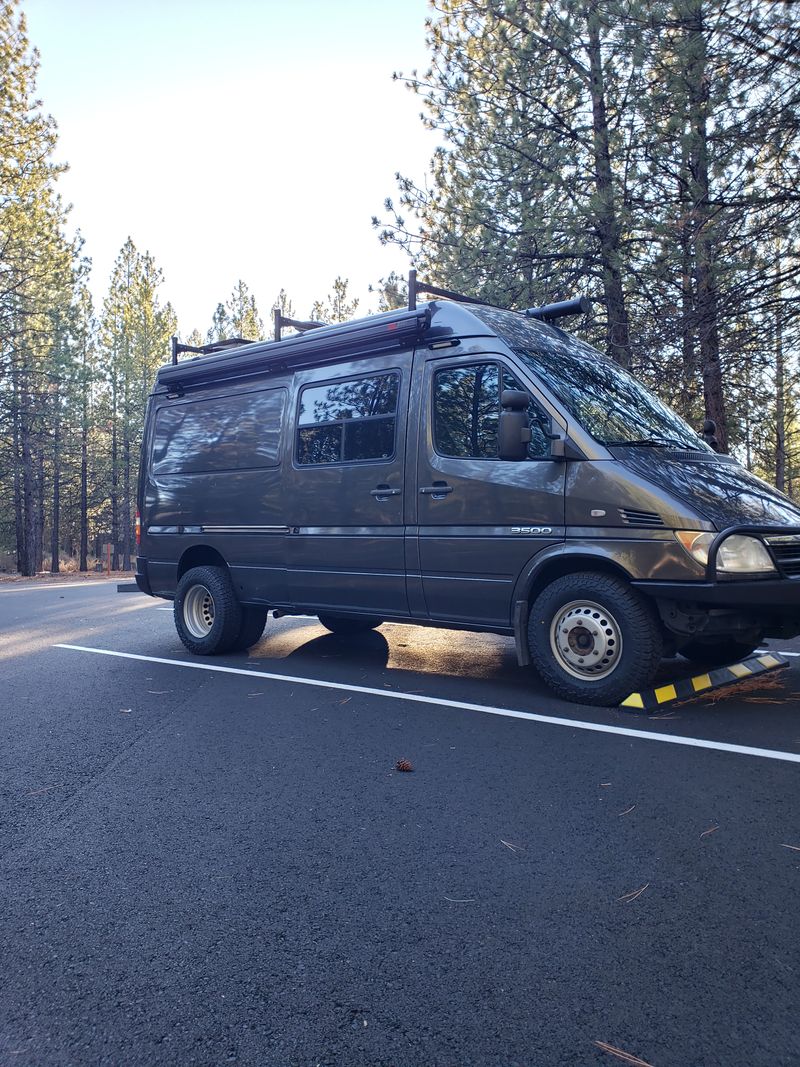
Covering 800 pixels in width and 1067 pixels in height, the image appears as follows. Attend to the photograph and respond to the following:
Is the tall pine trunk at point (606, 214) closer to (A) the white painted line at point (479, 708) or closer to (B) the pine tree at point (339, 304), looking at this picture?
(A) the white painted line at point (479, 708)

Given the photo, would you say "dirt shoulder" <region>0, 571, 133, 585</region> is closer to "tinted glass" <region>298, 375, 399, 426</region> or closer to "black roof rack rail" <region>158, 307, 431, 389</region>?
"black roof rack rail" <region>158, 307, 431, 389</region>

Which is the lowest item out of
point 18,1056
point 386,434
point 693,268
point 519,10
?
point 18,1056

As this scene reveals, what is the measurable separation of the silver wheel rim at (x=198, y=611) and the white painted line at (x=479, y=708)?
43 cm

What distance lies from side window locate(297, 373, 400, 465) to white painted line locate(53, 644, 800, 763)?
182 centimetres

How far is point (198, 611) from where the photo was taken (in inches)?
303

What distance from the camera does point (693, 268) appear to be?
365 inches

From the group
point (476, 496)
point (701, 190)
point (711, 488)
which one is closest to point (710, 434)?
point (711, 488)

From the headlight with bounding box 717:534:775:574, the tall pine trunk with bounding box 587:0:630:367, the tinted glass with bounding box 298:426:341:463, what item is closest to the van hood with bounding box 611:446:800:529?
the headlight with bounding box 717:534:775:574

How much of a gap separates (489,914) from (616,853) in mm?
677

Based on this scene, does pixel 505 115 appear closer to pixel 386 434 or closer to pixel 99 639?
pixel 386 434

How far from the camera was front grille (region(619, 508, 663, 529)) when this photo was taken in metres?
4.84

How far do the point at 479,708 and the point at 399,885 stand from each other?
2.60 m

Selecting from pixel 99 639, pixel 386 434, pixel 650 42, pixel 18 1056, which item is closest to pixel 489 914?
pixel 18 1056

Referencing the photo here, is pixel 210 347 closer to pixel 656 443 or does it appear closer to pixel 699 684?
pixel 656 443
